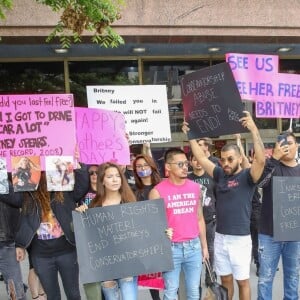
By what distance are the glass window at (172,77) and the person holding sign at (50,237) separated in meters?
6.03

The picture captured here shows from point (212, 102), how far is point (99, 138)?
1.10 m

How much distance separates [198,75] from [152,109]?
829mm

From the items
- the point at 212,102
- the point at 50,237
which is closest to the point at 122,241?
the point at 50,237

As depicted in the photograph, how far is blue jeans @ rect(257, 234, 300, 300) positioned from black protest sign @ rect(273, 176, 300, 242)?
0.12 meters

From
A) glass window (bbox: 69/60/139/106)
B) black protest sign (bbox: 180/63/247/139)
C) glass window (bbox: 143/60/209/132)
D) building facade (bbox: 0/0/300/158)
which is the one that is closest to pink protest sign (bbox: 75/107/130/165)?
black protest sign (bbox: 180/63/247/139)

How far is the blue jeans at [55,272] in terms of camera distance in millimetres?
3797

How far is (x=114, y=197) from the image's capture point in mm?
3818

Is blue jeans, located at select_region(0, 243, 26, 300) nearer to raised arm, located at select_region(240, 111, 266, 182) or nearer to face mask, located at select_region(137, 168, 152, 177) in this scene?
face mask, located at select_region(137, 168, 152, 177)

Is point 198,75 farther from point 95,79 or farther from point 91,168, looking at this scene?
point 95,79

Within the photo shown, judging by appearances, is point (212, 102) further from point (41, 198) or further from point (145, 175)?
point (41, 198)

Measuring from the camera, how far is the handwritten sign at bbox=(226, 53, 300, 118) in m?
4.61

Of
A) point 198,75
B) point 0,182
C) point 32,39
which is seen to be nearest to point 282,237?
point 198,75

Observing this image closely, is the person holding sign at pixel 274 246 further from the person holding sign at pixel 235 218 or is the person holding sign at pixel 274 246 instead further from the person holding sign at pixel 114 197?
the person holding sign at pixel 114 197

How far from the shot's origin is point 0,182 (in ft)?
12.7
